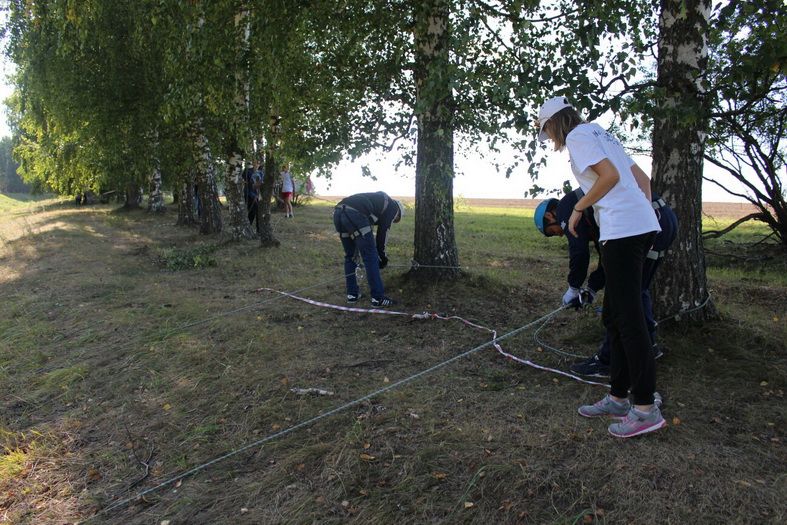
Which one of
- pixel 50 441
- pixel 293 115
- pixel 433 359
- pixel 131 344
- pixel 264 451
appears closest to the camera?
pixel 264 451

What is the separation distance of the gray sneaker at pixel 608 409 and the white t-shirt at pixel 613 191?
102 cm

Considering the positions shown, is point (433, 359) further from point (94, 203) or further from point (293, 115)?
point (94, 203)

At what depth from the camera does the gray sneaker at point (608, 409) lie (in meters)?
3.18

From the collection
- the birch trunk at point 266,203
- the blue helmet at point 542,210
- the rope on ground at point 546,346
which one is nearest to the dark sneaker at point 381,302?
the rope on ground at point 546,346

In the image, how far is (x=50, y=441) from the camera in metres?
3.54

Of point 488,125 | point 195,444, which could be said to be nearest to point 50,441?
point 195,444

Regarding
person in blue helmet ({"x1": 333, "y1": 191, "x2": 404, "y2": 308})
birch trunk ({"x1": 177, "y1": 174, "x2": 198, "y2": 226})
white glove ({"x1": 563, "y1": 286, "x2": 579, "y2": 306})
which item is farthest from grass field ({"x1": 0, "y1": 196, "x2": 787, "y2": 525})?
birch trunk ({"x1": 177, "y1": 174, "x2": 198, "y2": 226})

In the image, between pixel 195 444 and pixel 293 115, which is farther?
pixel 293 115

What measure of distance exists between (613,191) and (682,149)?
5.66 ft

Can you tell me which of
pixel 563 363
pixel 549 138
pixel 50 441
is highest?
pixel 549 138

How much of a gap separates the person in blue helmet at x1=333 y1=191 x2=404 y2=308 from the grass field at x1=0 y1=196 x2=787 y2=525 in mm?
433

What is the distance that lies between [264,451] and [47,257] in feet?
31.7

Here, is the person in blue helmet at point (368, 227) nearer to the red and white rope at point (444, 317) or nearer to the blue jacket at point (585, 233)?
the red and white rope at point (444, 317)

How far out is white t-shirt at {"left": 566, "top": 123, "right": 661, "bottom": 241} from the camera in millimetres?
2812
